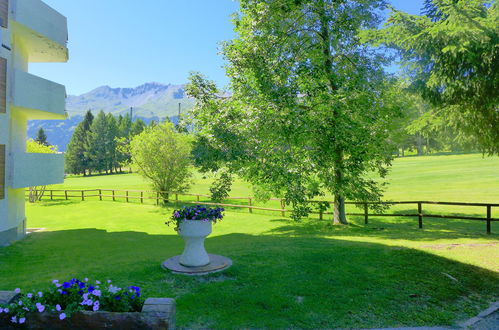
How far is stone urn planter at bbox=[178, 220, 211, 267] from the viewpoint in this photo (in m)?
7.60

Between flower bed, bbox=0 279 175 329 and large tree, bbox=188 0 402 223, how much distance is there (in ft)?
29.4

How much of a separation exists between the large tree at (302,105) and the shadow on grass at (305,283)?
411cm

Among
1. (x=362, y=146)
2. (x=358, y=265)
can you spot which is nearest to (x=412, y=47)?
(x=362, y=146)

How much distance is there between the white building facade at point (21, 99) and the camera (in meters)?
12.1

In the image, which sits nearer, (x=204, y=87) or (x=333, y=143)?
(x=333, y=143)

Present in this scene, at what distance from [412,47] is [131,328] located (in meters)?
10.4

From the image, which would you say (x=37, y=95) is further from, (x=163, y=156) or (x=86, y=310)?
(x=163, y=156)

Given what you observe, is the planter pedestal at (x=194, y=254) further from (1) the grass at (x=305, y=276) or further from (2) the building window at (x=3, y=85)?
(2) the building window at (x=3, y=85)

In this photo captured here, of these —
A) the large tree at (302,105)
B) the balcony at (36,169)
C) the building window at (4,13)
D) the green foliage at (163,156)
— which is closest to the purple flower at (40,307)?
the large tree at (302,105)

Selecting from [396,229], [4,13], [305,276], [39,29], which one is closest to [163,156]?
[39,29]

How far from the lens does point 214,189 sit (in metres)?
13.9

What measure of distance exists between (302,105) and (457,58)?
5.73m

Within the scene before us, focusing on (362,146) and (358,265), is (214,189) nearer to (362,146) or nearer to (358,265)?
(362,146)

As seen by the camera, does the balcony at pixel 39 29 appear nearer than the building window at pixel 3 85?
No
